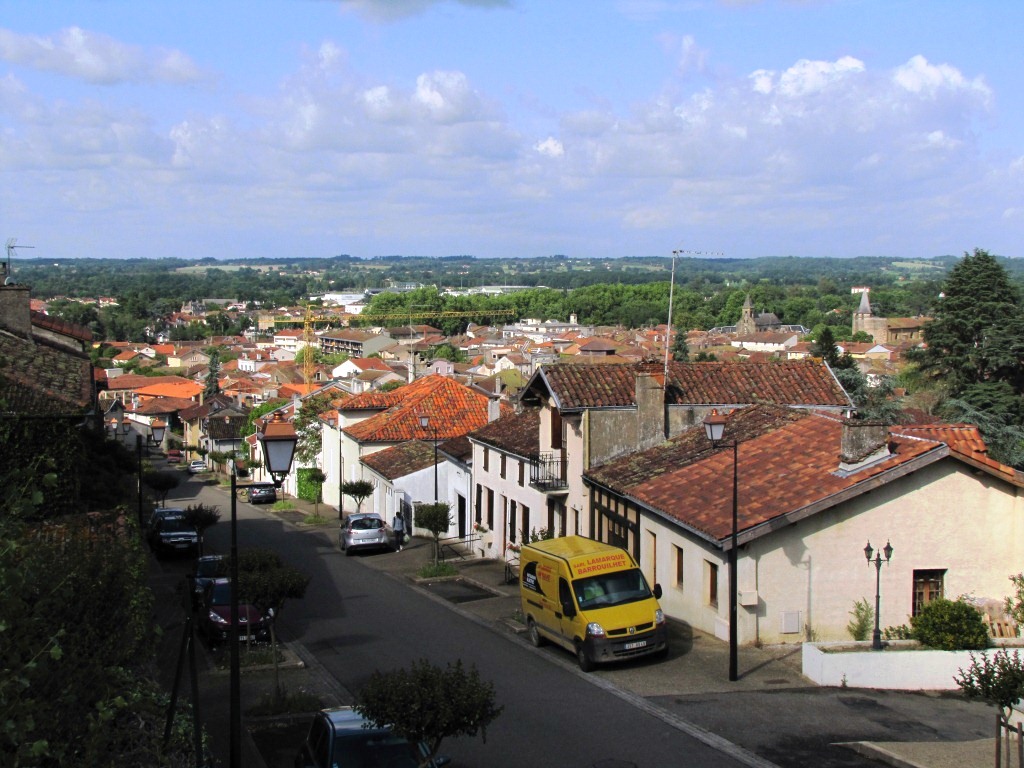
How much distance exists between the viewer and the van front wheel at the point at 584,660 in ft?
61.7

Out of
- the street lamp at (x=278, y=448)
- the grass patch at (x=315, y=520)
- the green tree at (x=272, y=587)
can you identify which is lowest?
the grass patch at (x=315, y=520)

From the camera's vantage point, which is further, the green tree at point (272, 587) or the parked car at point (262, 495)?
the parked car at point (262, 495)

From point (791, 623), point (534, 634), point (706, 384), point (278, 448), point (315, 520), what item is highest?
point (278, 448)

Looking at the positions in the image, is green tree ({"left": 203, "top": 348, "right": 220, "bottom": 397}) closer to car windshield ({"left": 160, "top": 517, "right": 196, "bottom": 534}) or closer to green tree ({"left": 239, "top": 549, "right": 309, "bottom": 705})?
car windshield ({"left": 160, "top": 517, "right": 196, "bottom": 534})

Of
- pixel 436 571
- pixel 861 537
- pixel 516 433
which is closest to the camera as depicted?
pixel 861 537

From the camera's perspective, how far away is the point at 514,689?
703 inches

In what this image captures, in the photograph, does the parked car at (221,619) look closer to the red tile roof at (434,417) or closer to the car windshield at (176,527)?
the car windshield at (176,527)

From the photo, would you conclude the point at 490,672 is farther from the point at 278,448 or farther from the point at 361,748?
the point at 278,448

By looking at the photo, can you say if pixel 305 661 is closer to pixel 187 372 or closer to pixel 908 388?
pixel 908 388

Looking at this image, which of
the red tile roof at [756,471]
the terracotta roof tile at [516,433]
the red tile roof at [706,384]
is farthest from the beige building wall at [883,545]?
the terracotta roof tile at [516,433]

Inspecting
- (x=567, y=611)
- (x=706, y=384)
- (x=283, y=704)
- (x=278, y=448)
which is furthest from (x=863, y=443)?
(x=278, y=448)

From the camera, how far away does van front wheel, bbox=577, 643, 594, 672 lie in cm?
1880

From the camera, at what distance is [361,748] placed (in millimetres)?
A: 11609

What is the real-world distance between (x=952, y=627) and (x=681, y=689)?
15.6 ft
